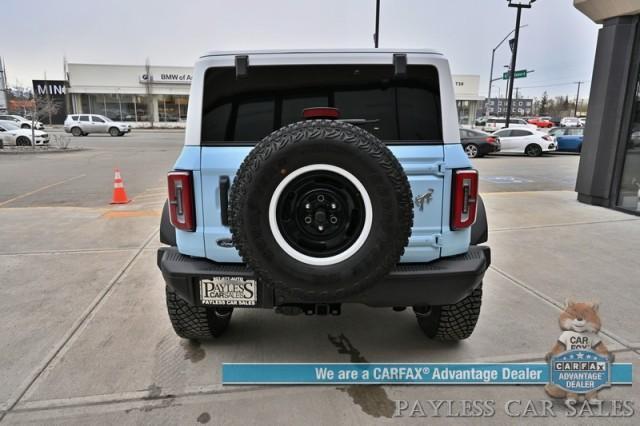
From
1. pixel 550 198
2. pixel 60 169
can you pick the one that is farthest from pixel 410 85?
pixel 60 169

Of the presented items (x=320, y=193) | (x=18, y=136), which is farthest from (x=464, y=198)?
(x=18, y=136)

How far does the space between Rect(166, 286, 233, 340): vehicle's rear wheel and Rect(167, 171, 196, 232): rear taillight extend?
58cm

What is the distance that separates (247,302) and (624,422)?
2214mm

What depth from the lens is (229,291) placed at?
2.41 m

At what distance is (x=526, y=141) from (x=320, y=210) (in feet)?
61.9

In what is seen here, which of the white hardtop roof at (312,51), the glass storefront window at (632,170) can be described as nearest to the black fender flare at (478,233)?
the white hardtop roof at (312,51)

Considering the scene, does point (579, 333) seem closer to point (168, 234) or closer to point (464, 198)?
point (464, 198)

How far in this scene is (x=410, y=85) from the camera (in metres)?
2.52

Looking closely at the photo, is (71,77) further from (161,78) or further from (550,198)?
(550,198)

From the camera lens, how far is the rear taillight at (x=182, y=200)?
2.42 metres

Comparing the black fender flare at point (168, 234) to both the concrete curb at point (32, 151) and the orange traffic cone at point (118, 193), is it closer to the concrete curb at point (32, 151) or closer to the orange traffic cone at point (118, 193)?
the orange traffic cone at point (118, 193)

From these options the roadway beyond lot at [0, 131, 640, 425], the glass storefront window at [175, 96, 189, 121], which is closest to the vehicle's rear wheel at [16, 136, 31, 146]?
the roadway beyond lot at [0, 131, 640, 425]

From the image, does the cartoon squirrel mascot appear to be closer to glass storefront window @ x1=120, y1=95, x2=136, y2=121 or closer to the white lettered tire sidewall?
the white lettered tire sidewall

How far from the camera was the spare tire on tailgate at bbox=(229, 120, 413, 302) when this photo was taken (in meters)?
2.06
